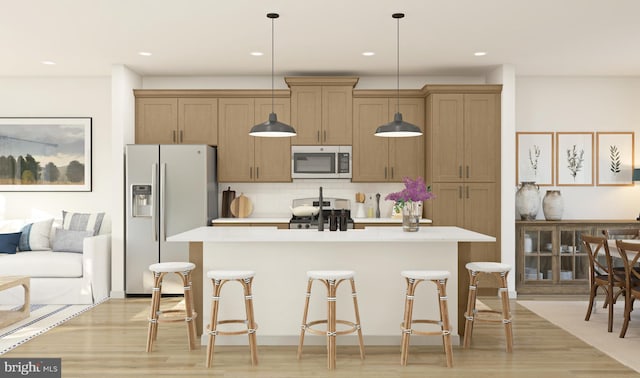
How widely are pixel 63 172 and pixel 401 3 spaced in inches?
192

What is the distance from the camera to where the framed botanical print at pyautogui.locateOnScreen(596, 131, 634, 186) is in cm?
690

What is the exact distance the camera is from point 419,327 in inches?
169

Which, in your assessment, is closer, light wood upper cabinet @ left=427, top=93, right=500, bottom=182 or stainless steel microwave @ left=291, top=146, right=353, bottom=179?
light wood upper cabinet @ left=427, top=93, right=500, bottom=182

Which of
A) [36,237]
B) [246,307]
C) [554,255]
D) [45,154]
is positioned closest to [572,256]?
[554,255]

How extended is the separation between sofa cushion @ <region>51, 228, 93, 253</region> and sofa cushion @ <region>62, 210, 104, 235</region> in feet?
0.30

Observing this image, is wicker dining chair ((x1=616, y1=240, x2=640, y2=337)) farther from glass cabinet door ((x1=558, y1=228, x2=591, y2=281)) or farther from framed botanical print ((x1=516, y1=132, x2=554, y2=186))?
framed botanical print ((x1=516, y1=132, x2=554, y2=186))

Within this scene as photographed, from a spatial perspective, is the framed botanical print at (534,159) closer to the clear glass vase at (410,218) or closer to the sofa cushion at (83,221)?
the clear glass vase at (410,218)

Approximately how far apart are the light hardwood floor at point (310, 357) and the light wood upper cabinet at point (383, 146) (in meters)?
2.46

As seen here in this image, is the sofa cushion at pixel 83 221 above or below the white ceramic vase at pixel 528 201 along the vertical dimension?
below

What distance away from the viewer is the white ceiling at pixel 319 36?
4355 mm

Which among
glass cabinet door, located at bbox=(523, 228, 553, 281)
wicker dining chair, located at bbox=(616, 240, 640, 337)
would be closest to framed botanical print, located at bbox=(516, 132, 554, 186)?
glass cabinet door, located at bbox=(523, 228, 553, 281)

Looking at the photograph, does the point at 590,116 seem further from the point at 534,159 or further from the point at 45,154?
the point at 45,154

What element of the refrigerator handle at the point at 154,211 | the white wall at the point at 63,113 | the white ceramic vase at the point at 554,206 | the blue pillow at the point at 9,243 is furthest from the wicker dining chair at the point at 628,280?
the blue pillow at the point at 9,243

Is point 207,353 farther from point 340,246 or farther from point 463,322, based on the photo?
point 463,322
